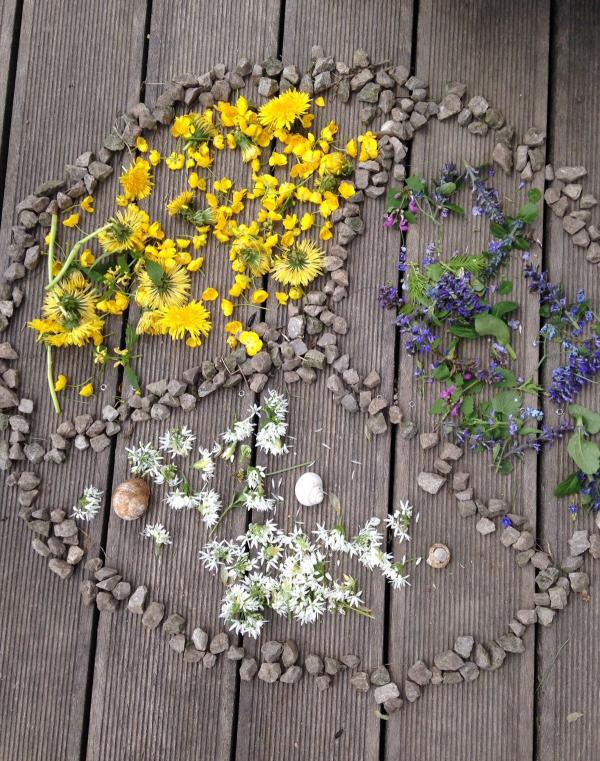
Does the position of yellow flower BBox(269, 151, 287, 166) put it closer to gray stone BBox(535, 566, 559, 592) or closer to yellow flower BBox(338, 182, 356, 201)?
yellow flower BBox(338, 182, 356, 201)

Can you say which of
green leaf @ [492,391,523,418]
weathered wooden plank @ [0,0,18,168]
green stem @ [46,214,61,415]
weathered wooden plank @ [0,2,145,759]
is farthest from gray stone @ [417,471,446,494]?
weathered wooden plank @ [0,0,18,168]

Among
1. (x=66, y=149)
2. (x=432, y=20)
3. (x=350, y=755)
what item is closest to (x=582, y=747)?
(x=350, y=755)

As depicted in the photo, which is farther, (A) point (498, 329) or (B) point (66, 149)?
(B) point (66, 149)

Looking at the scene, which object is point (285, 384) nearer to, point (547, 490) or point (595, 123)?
point (547, 490)

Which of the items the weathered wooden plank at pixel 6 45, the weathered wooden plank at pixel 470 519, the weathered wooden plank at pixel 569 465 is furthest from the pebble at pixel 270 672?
the weathered wooden plank at pixel 6 45

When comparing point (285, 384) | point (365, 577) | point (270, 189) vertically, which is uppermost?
point (270, 189)

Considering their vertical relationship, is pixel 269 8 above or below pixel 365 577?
above
